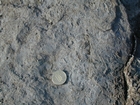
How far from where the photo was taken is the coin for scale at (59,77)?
3.25 m

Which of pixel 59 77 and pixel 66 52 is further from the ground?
pixel 66 52

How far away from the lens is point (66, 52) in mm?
3344

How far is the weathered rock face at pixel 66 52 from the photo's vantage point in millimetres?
3250

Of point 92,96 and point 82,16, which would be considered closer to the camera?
point 92,96

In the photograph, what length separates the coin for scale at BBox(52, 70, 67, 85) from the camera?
3.25m

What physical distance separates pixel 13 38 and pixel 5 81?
0.52m

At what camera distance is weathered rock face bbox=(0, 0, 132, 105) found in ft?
10.7

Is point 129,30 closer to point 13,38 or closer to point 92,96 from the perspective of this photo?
point 92,96

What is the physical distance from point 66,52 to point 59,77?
0.31m

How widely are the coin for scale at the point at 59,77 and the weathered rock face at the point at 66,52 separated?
55mm

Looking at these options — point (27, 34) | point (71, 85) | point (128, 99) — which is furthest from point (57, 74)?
point (128, 99)

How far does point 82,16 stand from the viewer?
3.44 meters

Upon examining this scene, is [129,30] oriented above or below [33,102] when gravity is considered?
above

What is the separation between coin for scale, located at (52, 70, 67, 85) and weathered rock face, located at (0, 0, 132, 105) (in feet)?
0.18
